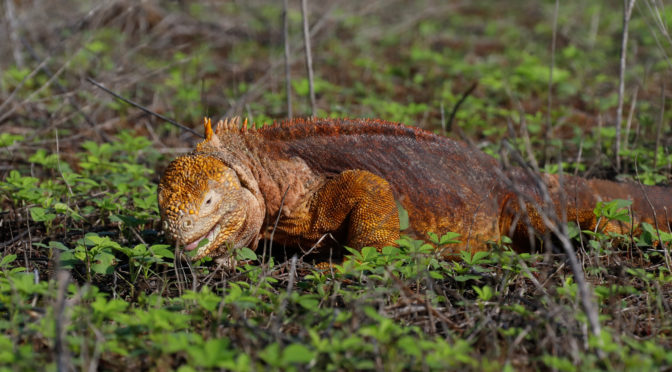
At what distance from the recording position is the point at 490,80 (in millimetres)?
7641

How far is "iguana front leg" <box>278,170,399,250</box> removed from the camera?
12.1 feet

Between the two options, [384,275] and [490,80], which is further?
[490,80]

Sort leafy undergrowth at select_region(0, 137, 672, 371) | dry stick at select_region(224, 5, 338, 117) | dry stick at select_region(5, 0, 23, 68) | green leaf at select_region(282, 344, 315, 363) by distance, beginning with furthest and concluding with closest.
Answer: dry stick at select_region(5, 0, 23, 68), dry stick at select_region(224, 5, 338, 117), leafy undergrowth at select_region(0, 137, 672, 371), green leaf at select_region(282, 344, 315, 363)

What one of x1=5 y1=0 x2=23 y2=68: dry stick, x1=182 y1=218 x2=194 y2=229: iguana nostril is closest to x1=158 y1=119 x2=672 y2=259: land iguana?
x1=182 y1=218 x2=194 y2=229: iguana nostril

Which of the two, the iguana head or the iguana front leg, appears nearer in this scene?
the iguana head

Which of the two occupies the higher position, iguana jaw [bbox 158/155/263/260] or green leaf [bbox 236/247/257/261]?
iguana jaw [bbox 158/155/263/260]

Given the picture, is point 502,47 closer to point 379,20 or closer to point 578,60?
point 578,60

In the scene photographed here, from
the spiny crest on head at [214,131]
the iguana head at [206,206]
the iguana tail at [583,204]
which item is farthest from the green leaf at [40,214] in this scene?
the iguana tail at [583,204]

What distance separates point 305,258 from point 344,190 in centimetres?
55

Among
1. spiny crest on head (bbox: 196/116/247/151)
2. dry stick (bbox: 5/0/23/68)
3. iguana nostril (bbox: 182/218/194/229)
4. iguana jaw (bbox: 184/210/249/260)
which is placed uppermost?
dry stick (bbox: 5/0/23/68)

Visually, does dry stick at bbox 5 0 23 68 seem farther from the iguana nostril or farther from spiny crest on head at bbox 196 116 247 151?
the iguana nostril

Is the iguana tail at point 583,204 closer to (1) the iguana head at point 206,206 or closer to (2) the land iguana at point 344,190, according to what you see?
(2) the land iguana at point 344,190

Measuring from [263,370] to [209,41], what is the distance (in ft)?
27.8

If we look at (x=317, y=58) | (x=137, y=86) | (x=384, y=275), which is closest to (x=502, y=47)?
(x=317, y=58)
